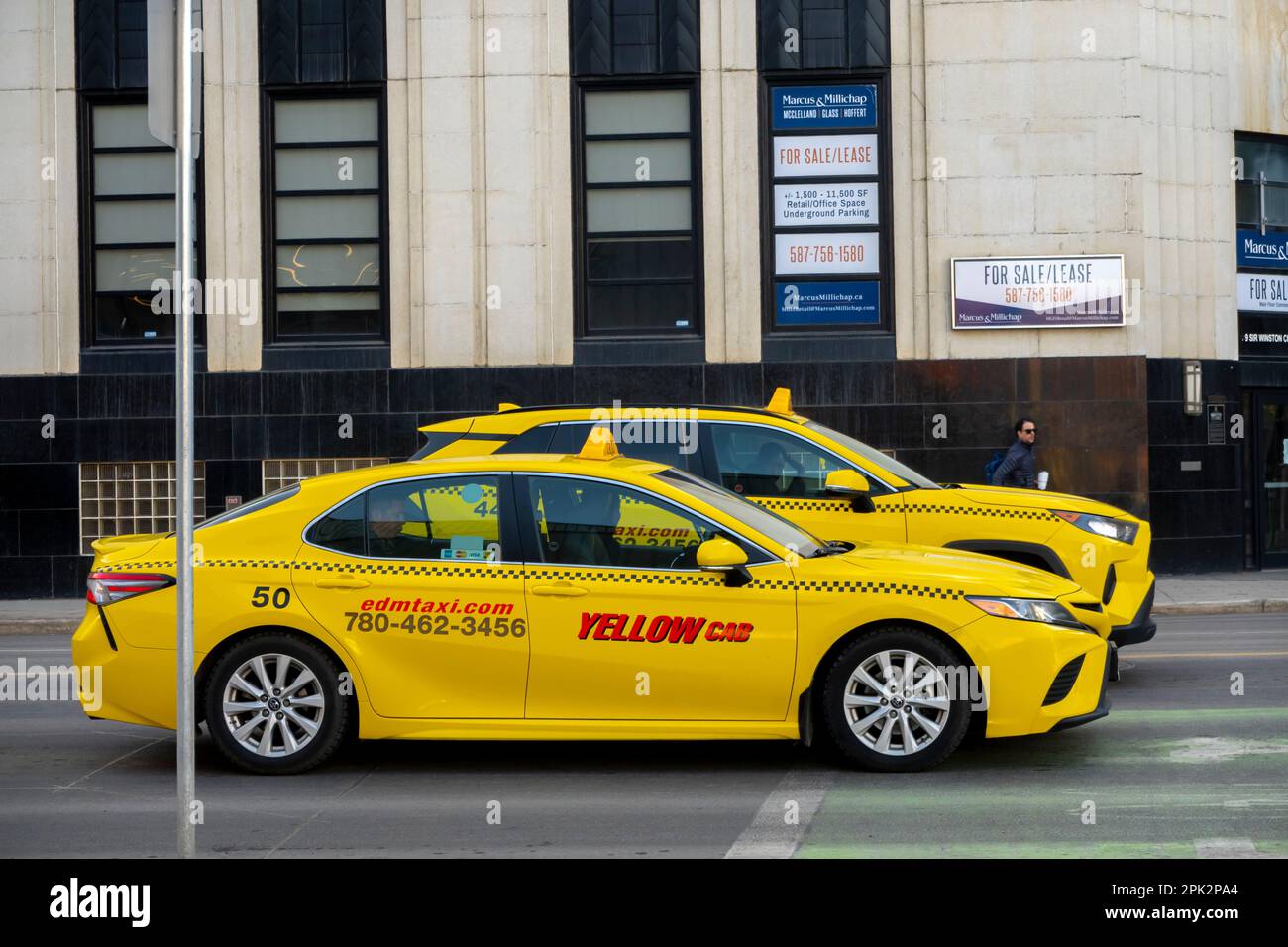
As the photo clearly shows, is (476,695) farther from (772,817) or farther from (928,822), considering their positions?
(928,822)

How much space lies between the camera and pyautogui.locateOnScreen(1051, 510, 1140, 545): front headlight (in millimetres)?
10398

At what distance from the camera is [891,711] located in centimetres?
775

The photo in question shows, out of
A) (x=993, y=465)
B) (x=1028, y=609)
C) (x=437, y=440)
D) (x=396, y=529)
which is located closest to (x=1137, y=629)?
(x=1028, y=609)

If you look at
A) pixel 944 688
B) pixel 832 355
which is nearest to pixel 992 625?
pixel 944 688

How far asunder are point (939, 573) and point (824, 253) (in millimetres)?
11757

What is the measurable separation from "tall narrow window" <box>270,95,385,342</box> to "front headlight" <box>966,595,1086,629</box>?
12987mm

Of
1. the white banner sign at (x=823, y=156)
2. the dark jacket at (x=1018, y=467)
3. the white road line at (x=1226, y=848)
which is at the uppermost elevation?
the white banner sign at (x=823, y=156)

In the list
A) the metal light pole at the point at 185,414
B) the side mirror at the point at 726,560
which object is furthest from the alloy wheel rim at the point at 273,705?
the metal light pole at the point at 185,414

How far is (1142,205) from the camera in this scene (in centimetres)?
1870

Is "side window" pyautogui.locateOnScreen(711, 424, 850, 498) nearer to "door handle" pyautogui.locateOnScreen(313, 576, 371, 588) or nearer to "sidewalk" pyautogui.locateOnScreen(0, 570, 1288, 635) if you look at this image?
"door handle" pyautogui.locateOnScreen(313, 576, 371, 588)

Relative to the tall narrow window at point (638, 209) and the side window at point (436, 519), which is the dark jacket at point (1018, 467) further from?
the side window at point (436, 519)

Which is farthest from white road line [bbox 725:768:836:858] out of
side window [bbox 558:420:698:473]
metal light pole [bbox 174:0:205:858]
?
side window [bbox 558:420:698:473]

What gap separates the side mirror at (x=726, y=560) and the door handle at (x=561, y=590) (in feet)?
1.99

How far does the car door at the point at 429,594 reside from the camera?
7820 mm
